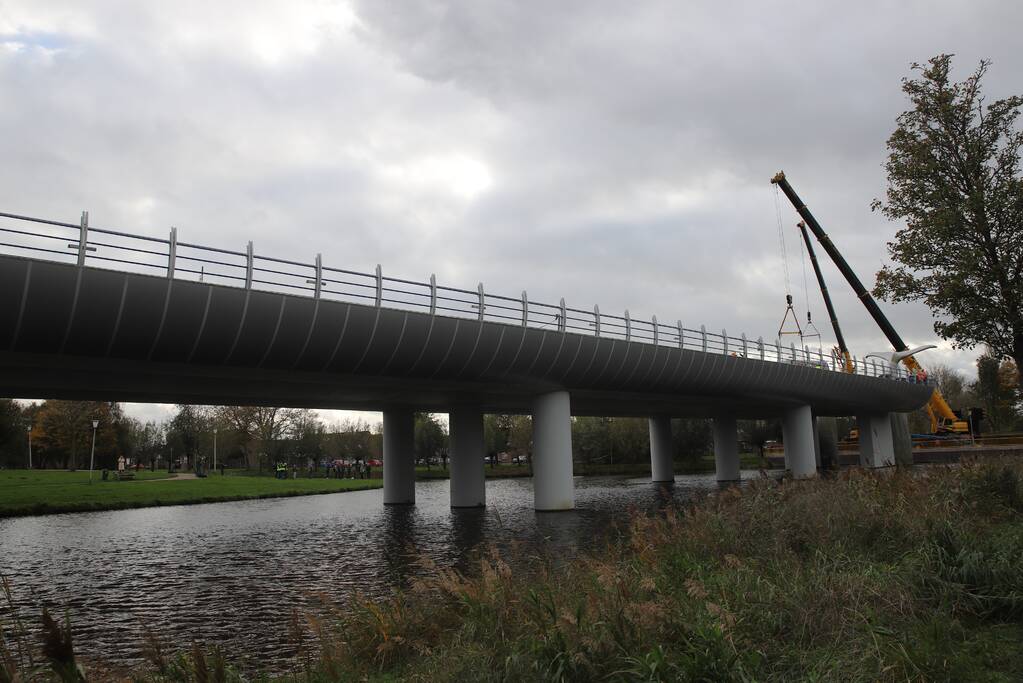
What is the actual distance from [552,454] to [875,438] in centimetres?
3800

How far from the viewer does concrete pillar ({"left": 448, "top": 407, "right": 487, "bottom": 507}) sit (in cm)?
3241

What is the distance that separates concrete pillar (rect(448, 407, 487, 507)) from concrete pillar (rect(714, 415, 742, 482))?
25117 millimetres

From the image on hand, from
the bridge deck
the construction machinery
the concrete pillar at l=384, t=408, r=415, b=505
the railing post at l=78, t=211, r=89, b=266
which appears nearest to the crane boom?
the construction machinery

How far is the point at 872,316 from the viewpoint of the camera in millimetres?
54688

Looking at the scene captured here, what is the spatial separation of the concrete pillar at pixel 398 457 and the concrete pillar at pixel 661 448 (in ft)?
76.4

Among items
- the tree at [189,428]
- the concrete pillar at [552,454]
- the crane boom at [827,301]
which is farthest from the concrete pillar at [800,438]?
the tree at [189,428]

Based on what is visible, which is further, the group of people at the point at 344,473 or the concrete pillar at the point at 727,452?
the group of people at the point at 344,473

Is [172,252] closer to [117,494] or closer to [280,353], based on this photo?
[280,353]

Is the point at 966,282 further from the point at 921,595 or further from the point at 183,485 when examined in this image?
the point at 183,485

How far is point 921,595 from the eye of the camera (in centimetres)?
712

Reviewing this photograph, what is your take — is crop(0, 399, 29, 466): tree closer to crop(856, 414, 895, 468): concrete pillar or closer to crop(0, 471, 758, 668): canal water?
crop(0, 471, 758, 668): canal water

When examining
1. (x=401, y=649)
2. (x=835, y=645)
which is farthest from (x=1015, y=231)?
(x=401, y=649)

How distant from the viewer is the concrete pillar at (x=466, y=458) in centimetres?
3241

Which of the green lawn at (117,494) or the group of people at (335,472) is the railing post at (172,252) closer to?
the green lawn at (117,494)
